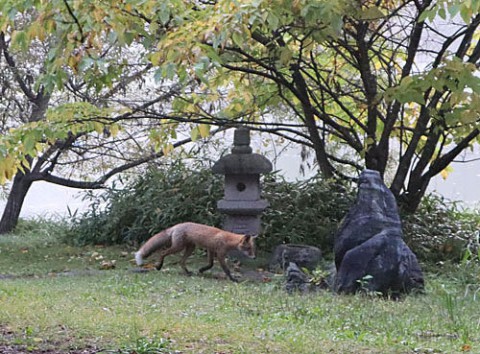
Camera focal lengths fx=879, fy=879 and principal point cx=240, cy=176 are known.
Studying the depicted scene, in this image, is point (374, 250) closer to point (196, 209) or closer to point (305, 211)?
point (305, 211)

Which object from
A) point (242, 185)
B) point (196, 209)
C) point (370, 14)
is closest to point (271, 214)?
point (242, 185)

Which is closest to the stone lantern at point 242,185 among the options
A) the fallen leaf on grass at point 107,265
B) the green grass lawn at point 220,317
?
the fallen leaf on grass at point 107,265

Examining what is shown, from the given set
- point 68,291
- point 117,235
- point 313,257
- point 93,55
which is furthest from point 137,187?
point 93,55

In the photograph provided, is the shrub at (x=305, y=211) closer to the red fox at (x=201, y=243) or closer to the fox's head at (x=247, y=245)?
the red fox at (x=201, y=243)

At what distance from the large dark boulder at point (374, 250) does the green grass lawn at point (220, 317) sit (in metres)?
0.23

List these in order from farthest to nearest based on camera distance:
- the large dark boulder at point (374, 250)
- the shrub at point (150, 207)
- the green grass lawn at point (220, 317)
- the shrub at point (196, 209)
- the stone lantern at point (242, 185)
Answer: the shrub at point (150, 207) → the shrub at point (196, 209) → the stone lantern at point (242, 185) → the large dark boulder at point (374, 250) → the green grass lawn at point (220, 317)

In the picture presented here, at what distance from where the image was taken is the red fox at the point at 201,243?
9773 mm

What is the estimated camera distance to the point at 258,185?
38.3 ft

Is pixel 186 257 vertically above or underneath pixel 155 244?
underneath

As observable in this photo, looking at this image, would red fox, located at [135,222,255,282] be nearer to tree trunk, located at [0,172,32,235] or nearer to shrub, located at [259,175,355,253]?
shrub, located at [259,175,355,253]

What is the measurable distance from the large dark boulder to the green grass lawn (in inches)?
8.9

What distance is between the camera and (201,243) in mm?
9953

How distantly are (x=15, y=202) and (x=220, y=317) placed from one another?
996 centimetres

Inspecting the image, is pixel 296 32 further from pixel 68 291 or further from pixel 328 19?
pixel 68 291
